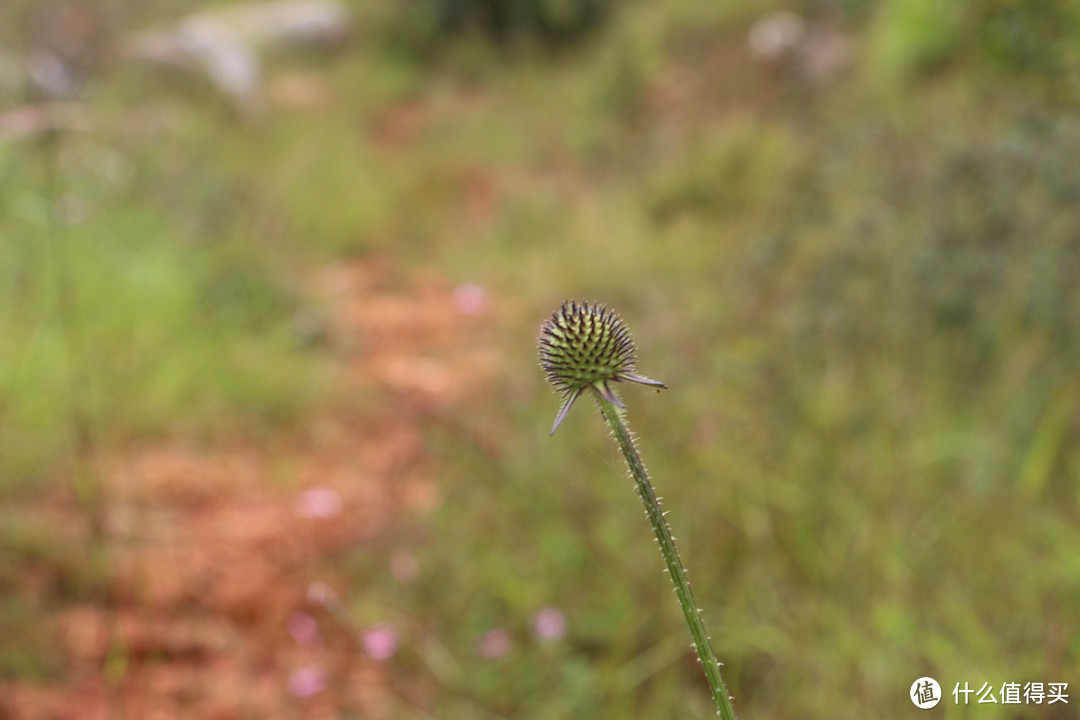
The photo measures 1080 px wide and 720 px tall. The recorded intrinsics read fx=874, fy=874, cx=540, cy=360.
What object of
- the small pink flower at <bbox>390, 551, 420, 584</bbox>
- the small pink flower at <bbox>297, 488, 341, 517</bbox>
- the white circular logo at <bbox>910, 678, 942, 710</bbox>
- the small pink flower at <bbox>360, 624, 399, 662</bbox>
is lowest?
the white circular logo at <bbox>910, 678, 942, 710</bbox>

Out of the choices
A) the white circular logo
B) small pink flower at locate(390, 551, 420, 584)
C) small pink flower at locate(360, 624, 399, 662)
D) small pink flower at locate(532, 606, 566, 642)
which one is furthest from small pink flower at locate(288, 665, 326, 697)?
the white circular logo

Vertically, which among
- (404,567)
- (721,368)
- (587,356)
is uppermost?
(721,368)

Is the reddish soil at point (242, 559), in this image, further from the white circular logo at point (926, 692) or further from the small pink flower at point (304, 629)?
the white circular logo at point (926, 692)

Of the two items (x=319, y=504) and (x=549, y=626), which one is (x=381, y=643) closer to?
(x=549, y=626)

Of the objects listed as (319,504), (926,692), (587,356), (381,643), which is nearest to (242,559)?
(319,504)

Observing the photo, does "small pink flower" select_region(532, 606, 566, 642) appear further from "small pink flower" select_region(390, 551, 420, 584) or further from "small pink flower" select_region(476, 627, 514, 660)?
"small pink flower" select_region(390, 551, 420, 584)

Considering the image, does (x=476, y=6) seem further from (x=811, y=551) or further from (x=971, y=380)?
(x=811, y=551)

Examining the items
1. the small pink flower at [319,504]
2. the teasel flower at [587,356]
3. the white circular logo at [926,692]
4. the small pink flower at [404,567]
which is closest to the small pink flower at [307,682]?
the small pink flower at [404,567]
